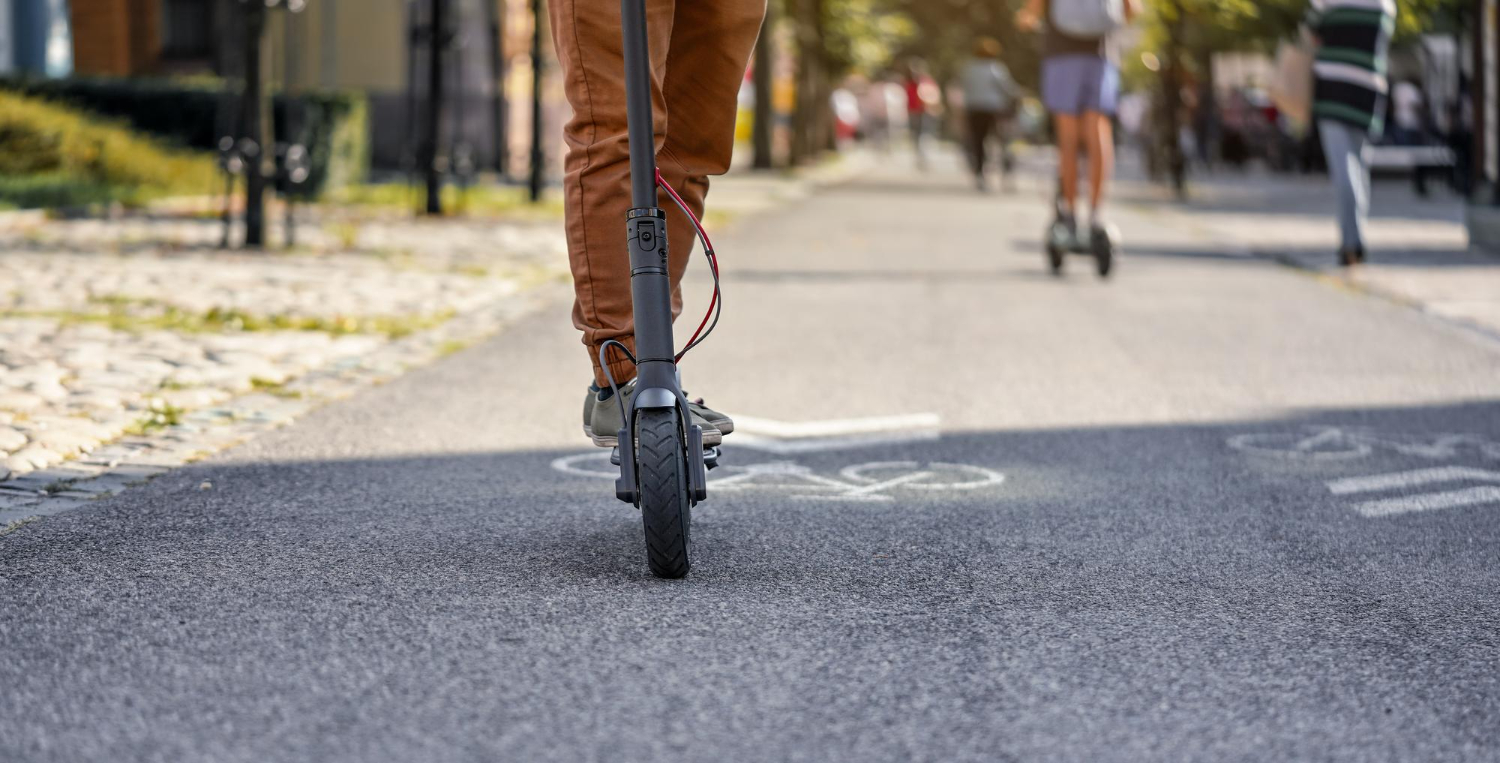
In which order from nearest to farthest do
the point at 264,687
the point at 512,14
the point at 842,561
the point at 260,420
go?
the point at 264,687, the point at 842,561, the point at 260,420, the point at 512,14

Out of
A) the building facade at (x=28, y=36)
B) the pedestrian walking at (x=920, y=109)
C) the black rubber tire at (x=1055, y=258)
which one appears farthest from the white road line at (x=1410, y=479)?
the pedestrian walking at (x=920, y=109)

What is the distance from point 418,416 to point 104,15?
65.4 feet

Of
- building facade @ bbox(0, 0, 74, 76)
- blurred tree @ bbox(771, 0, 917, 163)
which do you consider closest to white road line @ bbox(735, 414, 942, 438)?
building facade @ bbox(0, 0, 74, 76)

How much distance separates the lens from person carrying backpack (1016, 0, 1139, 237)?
10461 mm

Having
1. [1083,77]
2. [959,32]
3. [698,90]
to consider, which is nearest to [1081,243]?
[1083,77]

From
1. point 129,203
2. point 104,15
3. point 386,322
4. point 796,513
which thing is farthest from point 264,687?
point 104,15

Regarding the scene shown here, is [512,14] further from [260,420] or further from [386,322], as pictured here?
[260,420]

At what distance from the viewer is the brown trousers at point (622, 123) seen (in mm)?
3605

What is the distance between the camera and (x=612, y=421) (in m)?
3.76

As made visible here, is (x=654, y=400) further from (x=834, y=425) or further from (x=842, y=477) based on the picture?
(x=834, y=425)

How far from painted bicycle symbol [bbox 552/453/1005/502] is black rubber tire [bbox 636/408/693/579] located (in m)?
1.10

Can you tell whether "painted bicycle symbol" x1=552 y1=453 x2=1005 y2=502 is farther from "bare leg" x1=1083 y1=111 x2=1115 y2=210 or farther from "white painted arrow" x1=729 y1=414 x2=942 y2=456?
"bare leg" x1=1083 y1=111 x2=1115 y2=210

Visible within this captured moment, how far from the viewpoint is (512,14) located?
2575cm

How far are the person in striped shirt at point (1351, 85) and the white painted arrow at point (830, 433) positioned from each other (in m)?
6.16
